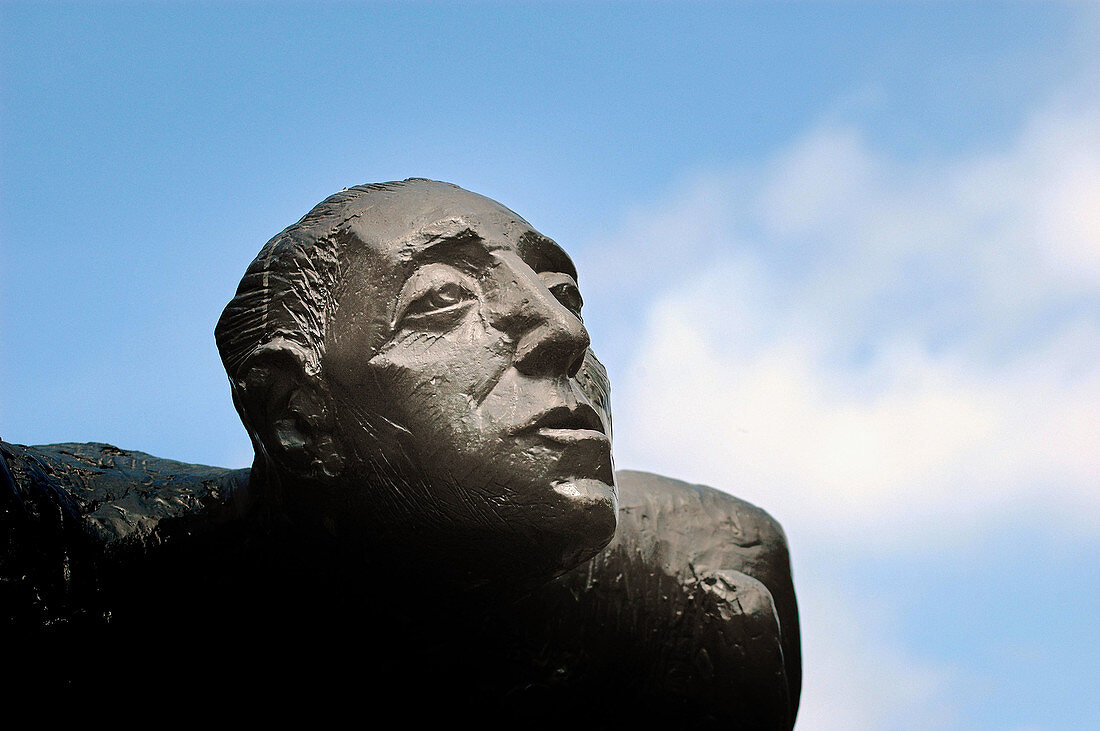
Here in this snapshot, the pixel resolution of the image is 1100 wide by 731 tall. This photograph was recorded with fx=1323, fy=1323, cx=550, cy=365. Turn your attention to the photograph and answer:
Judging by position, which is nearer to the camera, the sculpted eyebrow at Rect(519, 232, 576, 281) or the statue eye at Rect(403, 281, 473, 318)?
the statue eye at Rect(403, 281, 473, 318)

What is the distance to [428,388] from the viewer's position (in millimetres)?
2732

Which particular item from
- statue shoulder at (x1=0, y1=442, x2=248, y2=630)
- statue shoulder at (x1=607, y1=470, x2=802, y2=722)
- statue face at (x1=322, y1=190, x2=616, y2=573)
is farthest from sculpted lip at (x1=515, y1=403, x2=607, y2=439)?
statue shoulder at (x1=0, y1=442, x2=248, y2=630)

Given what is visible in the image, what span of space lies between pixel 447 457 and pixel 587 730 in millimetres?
1249

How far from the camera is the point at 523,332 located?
2801mm

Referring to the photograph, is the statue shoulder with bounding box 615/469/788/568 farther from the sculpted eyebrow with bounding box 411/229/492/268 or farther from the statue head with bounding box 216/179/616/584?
the sculpted eyebrow with bounding box 411/229/492/268

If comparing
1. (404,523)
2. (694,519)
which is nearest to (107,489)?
(404,523)

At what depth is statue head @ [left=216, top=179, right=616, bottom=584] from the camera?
8.91 feet

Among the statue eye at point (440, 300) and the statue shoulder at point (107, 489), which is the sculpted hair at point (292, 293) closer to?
the statue eye at point (440, 300)

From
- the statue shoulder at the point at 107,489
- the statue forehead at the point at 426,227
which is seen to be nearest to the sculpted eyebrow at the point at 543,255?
the statue forehead at the point at 426,227

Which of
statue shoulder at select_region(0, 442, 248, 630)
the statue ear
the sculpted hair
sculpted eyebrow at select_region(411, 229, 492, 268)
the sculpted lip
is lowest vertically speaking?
statue shoulder at select_region(0, 442, 248, 630)

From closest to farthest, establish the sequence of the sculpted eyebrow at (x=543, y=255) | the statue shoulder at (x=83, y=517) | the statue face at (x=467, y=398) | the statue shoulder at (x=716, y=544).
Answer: the statue face at (x=467, y=398), the statue shoulder at (x=83, y=517), the sculpted eyebrow at (x=543, y=255), the statue shoulder at (x=716, y=544)

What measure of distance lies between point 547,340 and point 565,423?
18cm

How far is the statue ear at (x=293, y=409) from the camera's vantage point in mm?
2846

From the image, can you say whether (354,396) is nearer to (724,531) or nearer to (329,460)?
(329,460)
